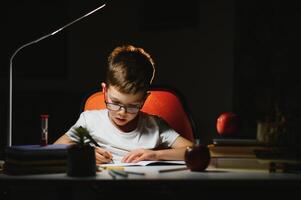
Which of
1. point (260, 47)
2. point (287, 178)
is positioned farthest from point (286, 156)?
point (260, 47)

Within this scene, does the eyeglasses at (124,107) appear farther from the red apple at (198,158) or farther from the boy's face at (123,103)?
the red apple at (198,158)

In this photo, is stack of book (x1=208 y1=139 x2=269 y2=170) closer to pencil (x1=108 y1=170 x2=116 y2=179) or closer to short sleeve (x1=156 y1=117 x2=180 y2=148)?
pencil (x1=108 y1=170 x2=116 y2=179)

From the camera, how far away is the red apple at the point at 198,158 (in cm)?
173

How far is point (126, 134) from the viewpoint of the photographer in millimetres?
2334

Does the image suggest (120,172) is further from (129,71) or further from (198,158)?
(129,71)

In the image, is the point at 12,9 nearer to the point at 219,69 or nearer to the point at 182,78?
the point at 182,78

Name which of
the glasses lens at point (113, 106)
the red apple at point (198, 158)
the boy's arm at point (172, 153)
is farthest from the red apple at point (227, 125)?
the glasses lens at point (113, 106)

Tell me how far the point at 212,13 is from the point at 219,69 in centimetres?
41

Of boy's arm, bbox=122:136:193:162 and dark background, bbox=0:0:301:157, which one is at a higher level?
dark background, bbox=0:0:301:157

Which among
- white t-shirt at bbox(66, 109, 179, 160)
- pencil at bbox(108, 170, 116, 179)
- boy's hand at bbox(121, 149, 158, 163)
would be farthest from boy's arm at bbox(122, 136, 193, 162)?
pencil at bbox(108, 170, 116, 179)

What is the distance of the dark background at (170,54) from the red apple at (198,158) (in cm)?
160
